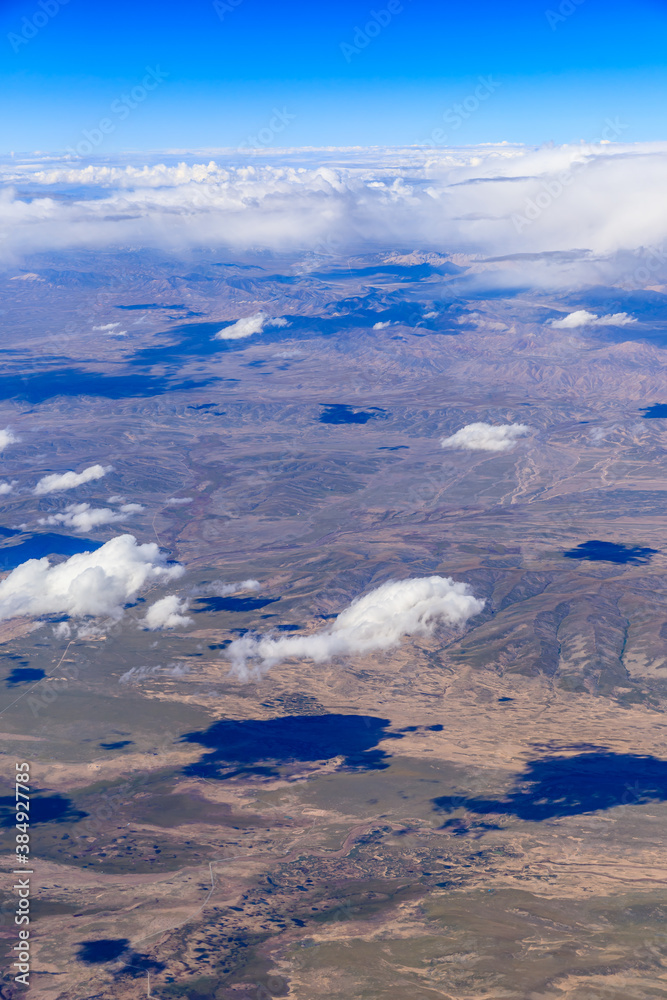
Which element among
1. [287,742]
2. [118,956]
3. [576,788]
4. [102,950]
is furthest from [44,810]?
[576,788]

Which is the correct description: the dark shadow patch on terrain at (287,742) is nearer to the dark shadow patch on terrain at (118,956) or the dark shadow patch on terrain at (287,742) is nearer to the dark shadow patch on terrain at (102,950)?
the dark shadow patch on terrain at (102,950)

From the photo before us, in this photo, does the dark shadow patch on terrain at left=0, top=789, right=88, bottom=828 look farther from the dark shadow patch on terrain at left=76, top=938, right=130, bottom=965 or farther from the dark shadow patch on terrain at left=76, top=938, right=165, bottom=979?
the dark shadow patch on terrain at left=76, top=938, right=165, bottom=979

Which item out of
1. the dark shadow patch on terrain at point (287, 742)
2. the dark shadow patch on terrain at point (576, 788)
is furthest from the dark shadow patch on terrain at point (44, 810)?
the dark shadow patch on terrain at point (576, 788)

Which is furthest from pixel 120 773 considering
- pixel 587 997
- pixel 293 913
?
pixel 587 997

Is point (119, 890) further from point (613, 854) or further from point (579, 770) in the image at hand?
point (579, 770)

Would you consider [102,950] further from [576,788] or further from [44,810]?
[576,788]
